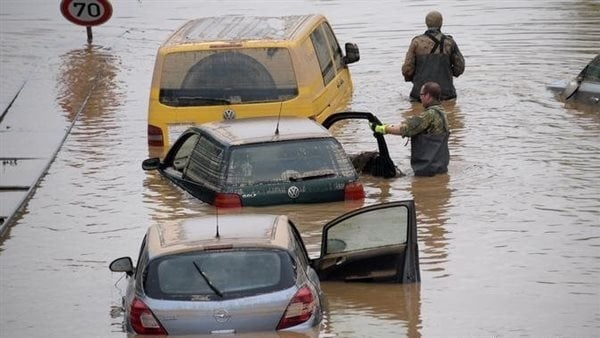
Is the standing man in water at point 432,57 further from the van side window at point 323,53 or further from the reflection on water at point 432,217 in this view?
the reflection on water at point 432,217

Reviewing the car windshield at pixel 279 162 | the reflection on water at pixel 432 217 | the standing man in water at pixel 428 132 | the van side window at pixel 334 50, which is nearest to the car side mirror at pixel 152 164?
the car windshield at pixel 279 162

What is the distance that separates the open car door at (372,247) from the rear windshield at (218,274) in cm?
217

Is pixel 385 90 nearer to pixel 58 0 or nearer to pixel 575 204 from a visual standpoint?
pixel 575 204

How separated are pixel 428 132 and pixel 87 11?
13.0 metres

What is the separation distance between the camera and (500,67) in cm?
2995

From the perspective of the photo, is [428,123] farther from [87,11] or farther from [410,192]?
[87,11]

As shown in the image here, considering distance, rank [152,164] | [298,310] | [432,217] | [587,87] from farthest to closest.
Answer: [587,87], [152,164], [432,217], [298,310]

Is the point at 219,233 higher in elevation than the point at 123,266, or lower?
higher

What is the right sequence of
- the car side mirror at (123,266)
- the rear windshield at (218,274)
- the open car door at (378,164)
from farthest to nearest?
1. the open car door at (378,164)
2. the car side mirror at (123,266)
3. the rear windshield at (218,274)

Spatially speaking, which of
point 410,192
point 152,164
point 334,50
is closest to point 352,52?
point 334,50

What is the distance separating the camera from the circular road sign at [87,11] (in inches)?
1237

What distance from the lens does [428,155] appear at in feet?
67.2

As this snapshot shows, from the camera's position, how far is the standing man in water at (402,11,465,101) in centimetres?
2530

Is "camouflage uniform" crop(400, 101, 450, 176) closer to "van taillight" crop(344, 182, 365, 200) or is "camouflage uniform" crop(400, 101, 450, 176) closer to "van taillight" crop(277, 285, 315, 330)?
"van taillight" crop(344, 182, 365, 200)
